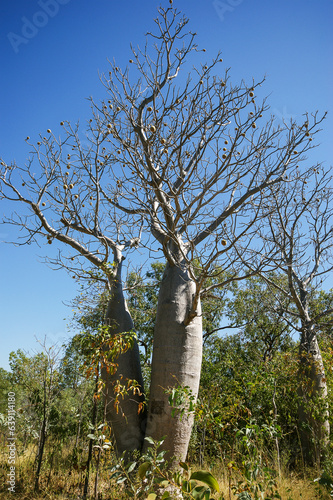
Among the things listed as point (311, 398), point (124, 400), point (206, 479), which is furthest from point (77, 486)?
point (311, 398)

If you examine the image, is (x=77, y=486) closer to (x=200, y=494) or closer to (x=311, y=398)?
(x=200, y=494)

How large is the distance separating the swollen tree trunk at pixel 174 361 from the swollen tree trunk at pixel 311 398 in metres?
1.85

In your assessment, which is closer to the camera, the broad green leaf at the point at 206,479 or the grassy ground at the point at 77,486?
the broad green leaf at the point at 206,479

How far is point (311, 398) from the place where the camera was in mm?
4840

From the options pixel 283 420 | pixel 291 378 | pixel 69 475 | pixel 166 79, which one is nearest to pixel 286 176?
pixel 166 79

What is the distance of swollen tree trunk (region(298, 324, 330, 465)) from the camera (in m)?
4.17

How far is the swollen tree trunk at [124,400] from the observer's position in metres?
3.35

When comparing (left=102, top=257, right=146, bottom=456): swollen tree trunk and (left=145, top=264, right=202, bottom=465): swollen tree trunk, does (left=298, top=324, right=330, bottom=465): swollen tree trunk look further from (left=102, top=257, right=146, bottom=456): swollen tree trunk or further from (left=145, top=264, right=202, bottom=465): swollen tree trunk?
(left=102, top=257, right=146, bottom=456): swollen tree trunk

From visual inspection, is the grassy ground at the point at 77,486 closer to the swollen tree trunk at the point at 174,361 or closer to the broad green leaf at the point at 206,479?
the swollen tree trunk at the point at 174,361

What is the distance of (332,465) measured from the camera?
319 cm

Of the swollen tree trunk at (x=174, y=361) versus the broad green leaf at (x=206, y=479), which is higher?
the swollen tree trunk at (x=174, y=361)

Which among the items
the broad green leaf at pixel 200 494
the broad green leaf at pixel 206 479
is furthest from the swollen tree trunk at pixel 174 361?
the broad green leaf at pixel 200 494

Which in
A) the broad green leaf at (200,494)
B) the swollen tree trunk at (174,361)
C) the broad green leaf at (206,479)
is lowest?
→ the broad green leaf at (200,494)

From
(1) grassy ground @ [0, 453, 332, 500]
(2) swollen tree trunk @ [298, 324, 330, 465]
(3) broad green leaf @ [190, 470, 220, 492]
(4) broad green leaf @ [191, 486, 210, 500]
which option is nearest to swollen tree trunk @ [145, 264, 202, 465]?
(1) grassy ground @ [0, 453, 332, 500]
